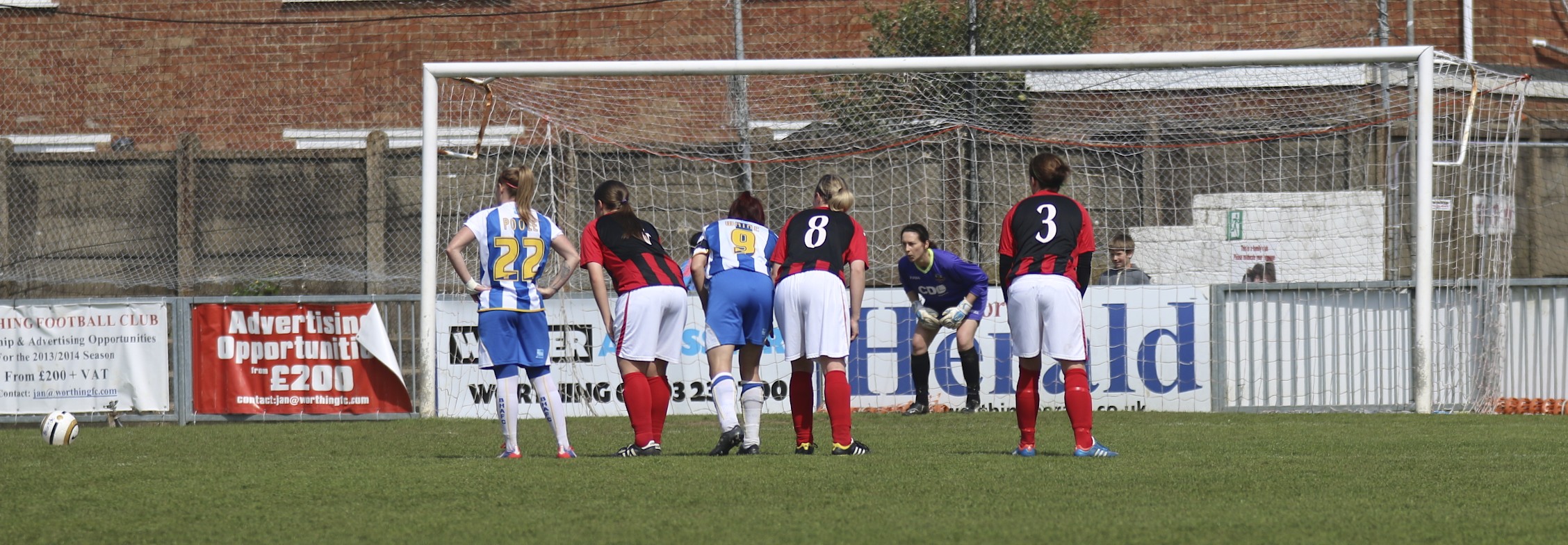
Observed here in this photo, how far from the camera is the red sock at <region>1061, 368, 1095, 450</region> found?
7547 mm

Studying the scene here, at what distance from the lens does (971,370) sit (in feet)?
41.8

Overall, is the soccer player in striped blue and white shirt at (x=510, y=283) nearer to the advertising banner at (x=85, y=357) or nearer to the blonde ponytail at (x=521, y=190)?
the blonde ponytail at (x=521, y=190)

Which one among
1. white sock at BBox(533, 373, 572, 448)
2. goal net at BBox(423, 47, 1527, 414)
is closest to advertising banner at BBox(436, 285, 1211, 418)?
goal net at BBox(423, 47, 1527, 414)

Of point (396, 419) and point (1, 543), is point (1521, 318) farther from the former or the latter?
point (1, 543)

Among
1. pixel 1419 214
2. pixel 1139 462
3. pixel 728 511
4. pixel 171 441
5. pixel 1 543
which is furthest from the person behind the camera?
pixel 1419 214

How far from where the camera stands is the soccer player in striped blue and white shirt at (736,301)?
26.4ft

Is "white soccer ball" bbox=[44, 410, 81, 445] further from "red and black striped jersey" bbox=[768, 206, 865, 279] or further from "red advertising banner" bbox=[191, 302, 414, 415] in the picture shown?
"red and black striped jersey" bbox=[768, 206, 865, 279]

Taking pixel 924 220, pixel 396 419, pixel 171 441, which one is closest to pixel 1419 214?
pixel 924 220

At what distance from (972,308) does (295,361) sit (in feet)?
18.5

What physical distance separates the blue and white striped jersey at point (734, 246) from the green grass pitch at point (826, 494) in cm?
100

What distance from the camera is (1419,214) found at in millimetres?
12375

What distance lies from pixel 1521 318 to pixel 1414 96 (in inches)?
87.1

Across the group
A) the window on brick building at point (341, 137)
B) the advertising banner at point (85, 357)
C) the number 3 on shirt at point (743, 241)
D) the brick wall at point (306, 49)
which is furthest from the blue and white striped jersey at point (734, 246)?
the window on brick building at point (341, 137)

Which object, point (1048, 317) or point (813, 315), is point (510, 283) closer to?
point (813, 315)
